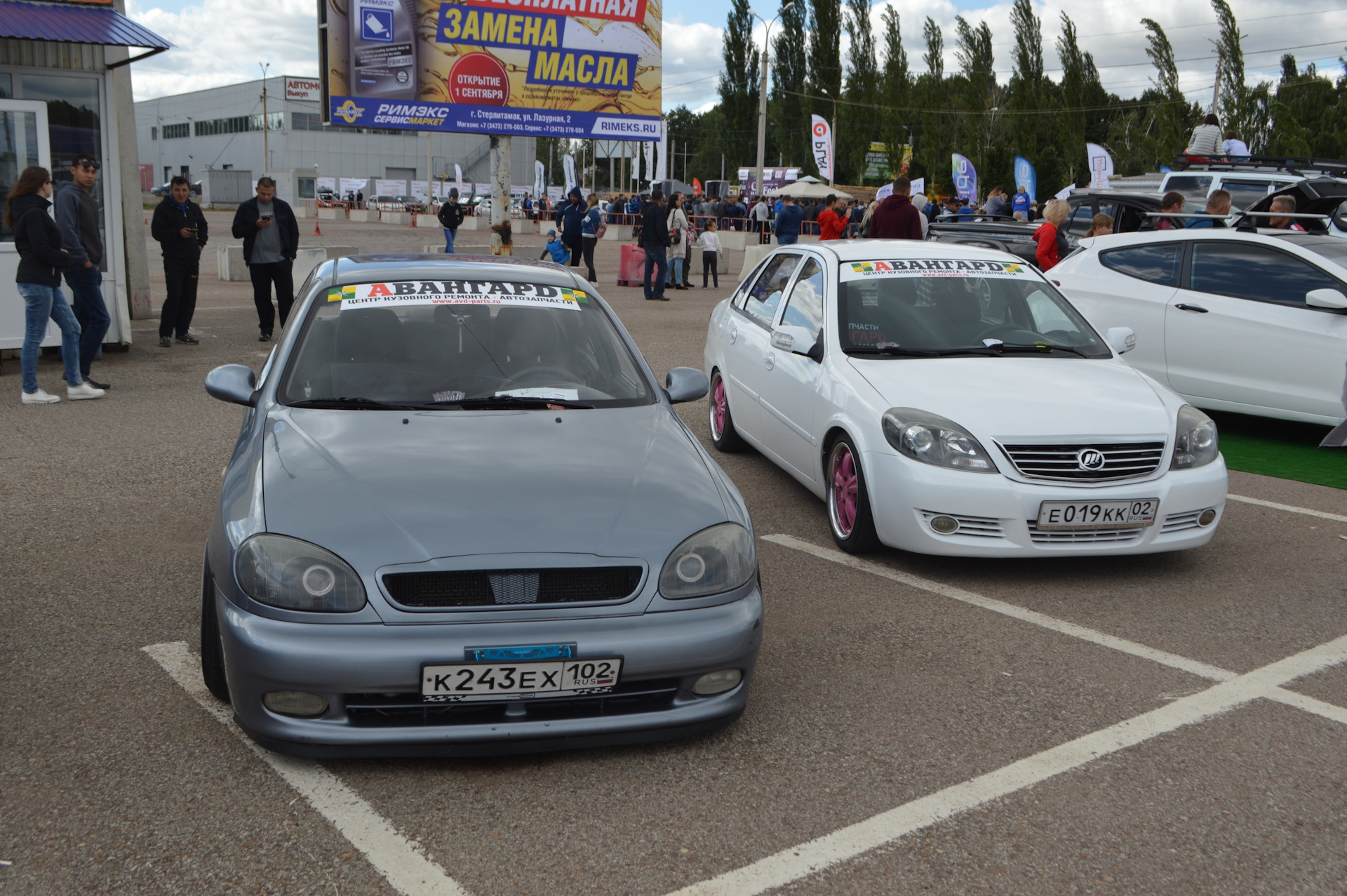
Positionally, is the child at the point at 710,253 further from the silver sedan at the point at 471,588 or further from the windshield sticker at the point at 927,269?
the silver sedan at the point at 471,588

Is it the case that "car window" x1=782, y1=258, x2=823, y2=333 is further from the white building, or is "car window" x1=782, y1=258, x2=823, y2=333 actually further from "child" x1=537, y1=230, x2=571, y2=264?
the white building

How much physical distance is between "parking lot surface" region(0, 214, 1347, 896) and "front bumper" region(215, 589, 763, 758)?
0.16 meters

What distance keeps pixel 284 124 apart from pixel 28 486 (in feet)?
314

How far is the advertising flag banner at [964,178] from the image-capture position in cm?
3000

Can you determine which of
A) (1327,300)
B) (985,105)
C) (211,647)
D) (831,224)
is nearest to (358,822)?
(211,647)

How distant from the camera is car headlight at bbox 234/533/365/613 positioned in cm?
306

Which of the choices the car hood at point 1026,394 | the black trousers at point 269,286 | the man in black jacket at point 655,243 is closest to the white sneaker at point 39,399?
the black trousers at point 269,286

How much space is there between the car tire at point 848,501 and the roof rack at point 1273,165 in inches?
462

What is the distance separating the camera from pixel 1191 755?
3.50 meters

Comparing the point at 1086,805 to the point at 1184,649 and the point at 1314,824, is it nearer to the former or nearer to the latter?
the point at 1314,824

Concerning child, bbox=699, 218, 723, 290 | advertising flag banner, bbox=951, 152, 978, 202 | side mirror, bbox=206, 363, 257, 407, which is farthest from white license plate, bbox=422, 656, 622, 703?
advertising flag banner, bbox=951, 152, 978, 202

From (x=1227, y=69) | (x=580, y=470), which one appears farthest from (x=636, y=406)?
(x=1227, y=69)

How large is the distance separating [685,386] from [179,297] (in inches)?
366

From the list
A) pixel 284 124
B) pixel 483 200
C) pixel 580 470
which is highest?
pixel 284 124
